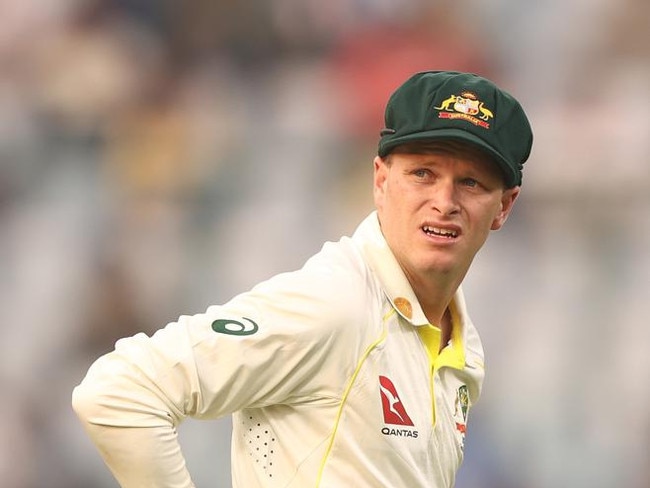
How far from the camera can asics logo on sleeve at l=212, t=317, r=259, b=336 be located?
2342 millimetres

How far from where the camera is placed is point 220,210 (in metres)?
5.99

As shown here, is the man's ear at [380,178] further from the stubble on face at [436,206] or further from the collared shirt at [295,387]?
the collared shirt at [295,387]

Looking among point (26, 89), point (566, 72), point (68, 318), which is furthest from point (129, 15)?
point (566, 72)

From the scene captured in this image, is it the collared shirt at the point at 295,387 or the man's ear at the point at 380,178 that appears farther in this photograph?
the man's ear at the point at 380,178

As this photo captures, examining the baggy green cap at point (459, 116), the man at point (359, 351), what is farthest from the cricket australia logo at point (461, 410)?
the baggy green cap at point (459, 116)

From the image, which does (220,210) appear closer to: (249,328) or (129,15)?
(129,15)

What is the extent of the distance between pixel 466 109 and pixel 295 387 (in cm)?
68

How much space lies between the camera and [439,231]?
2.66m

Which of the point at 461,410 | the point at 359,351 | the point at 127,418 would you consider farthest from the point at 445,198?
the point at 127,418

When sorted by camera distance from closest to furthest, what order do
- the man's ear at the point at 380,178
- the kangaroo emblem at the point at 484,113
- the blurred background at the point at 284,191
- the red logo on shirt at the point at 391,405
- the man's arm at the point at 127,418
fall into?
the man's arm at the point at 127,418 → the red logo on shirt at the point at 391,405 → the kangaroo emblem at the point at 484,113 → the man's ear at the point at 380,178 → the blurred background at the point at 284,191

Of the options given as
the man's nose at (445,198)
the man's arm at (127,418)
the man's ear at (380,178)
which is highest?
the man's ear at (380,178)

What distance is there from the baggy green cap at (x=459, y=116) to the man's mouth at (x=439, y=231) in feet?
0.58

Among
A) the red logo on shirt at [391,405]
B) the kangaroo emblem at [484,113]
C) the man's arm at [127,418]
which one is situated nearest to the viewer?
the man's arm at [127,418]

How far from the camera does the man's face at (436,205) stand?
8.64 ft
